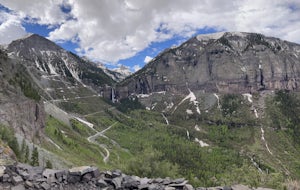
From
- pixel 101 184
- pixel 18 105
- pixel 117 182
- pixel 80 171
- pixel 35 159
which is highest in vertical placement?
pixel 18 105

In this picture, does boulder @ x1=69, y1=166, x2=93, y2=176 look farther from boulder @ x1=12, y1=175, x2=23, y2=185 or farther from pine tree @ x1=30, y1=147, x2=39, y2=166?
pine tree @ x1=30, y1=147, x2=39, y2=166

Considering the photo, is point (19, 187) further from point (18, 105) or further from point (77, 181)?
point (18, 105)

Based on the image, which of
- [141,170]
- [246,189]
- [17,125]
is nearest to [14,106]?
[17,125]

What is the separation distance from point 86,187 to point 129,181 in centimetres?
345

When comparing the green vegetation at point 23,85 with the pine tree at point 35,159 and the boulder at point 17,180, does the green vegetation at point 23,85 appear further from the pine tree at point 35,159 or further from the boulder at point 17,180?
the boulder at point 17,180

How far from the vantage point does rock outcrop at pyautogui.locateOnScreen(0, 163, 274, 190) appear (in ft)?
81.0

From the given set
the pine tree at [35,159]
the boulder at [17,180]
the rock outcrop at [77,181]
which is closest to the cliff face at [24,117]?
the pine tree at [35,159]

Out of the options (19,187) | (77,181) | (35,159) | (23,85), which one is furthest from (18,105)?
(77,181)

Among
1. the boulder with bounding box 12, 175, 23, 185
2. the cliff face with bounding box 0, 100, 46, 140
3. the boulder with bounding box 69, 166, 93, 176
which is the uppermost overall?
the cliff face with bounding box 0, 100, 46, 140

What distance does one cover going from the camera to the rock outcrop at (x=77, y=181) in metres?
24.7

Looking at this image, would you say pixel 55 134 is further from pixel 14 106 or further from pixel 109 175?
pixel 109 175

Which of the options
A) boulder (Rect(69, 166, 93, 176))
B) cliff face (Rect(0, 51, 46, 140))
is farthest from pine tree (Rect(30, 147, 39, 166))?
cliff face (Rect(0, 51, 46, 140))

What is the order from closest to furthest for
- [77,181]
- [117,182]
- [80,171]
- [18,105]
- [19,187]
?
1. [19,187]
2. [117,182]
3. [77,181]
4. [80,171]
5. [18,105]

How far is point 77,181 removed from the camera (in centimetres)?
2564
